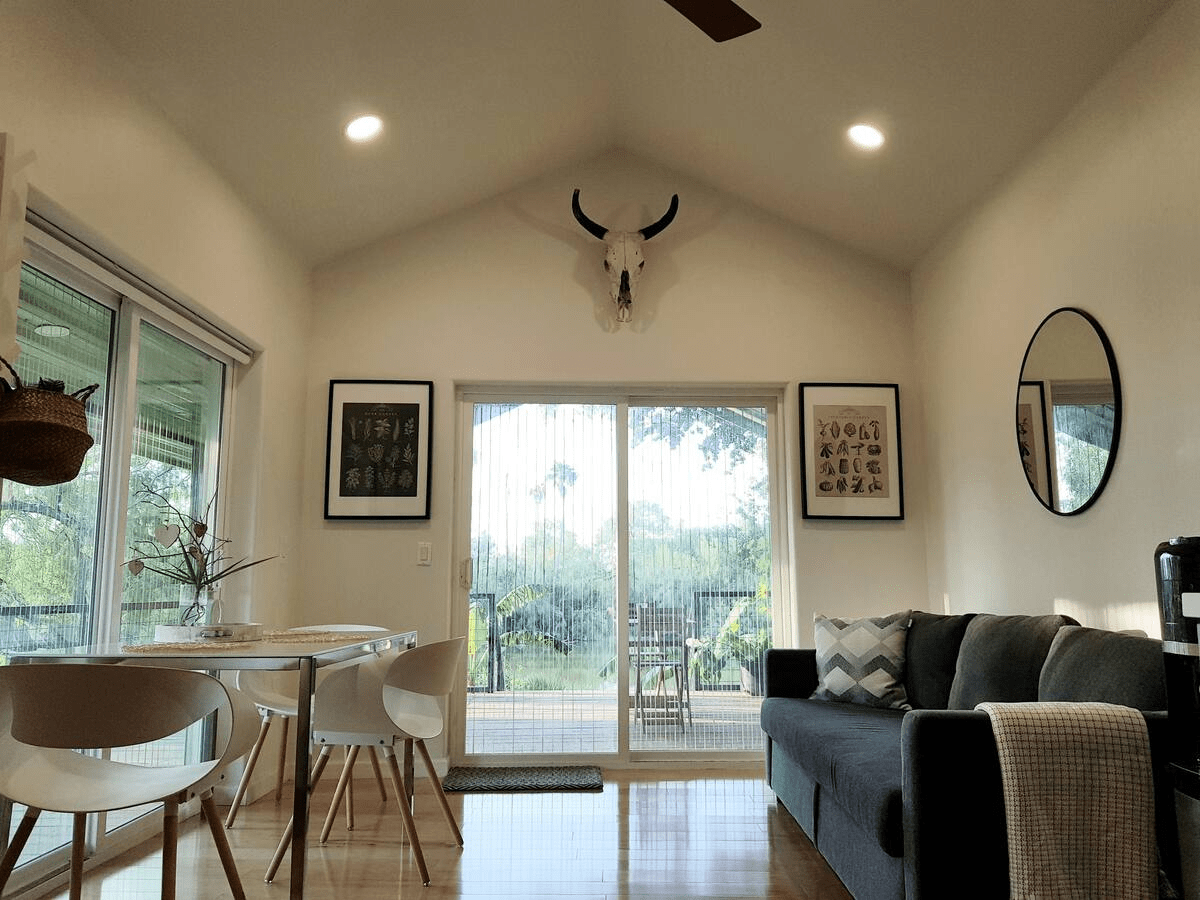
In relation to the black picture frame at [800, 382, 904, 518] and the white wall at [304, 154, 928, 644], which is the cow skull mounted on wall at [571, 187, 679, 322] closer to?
the white wall at [304, 154, 928, 644]

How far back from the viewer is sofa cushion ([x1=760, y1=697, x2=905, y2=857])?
2.21 meters

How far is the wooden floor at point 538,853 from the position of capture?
2.93m

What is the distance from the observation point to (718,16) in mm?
2379

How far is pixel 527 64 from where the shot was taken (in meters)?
4.02

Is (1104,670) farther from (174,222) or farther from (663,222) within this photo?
(174,222)

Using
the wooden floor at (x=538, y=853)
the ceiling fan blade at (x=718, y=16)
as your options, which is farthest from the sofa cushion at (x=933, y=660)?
the ceiling fan blade at (x=718, y=16)

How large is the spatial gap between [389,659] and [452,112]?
2.35 meters

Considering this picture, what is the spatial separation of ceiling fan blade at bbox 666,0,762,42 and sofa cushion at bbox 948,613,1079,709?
203 cm

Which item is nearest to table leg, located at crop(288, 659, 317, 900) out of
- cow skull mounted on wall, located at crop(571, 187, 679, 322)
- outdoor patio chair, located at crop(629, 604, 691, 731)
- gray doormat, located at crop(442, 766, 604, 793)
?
gray doormat, located at crop(442, 766, 604, 793)

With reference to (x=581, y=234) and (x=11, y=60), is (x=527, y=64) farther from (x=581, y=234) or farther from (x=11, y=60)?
(x=11, y=60)

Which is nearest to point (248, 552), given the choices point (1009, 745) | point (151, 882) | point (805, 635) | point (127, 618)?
point (127, 618)

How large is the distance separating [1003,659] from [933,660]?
633mm

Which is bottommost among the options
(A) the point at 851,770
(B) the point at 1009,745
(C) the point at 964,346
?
(A) the point at 851,770

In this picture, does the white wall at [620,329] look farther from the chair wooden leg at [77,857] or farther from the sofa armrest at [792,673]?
the chair wooden leg at [77,857]
